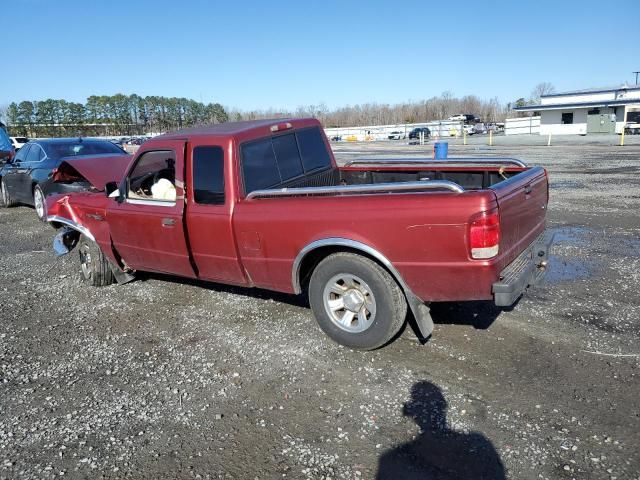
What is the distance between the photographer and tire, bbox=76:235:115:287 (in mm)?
6297

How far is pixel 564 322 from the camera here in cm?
466

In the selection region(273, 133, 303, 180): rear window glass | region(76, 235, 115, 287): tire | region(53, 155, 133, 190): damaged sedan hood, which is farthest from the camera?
region(53, 155, 133, 190): damaged sedan hood

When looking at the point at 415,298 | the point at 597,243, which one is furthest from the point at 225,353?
the point at 597,243

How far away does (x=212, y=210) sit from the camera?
4660 mm

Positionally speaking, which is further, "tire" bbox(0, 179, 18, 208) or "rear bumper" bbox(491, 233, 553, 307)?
"tire" bbox(0, 179, 18, 208)

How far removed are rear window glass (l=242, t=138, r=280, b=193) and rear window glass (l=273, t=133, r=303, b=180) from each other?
82 mm

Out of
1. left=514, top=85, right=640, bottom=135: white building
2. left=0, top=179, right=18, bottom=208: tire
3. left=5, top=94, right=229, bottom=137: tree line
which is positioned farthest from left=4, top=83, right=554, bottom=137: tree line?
left=0, top=179, right=18, bottom=208: tire

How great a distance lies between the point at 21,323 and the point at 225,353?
2.51 m

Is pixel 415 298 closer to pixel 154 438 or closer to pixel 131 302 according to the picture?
pixel 154 438

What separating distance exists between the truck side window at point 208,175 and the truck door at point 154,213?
175 mm

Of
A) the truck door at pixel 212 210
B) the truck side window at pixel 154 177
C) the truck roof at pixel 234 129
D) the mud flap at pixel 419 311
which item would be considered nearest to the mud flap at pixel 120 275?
the truck side window at pixel 154 177

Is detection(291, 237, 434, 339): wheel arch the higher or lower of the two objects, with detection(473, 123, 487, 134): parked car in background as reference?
lower

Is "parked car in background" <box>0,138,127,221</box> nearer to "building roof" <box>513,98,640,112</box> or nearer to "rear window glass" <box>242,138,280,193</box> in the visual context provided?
"rear window glass" <box>242,138,280,193</box>

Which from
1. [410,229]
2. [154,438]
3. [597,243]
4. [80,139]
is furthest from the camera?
[80,139]
